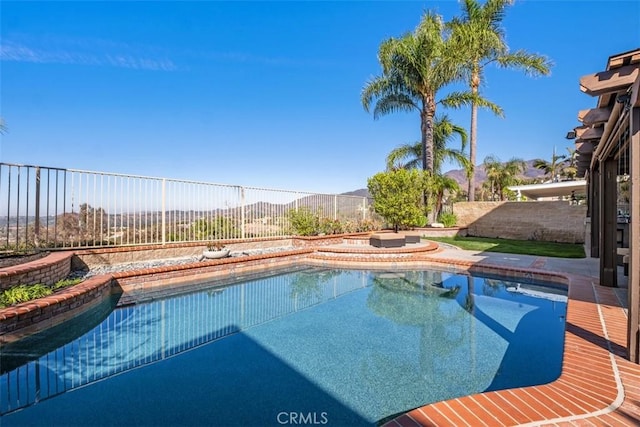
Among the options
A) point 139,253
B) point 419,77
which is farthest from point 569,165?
point 139,253

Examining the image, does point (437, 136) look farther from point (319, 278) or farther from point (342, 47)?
point (319, 278)

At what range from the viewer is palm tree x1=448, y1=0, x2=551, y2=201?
1484 cm

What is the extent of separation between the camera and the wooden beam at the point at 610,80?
301 centimetres

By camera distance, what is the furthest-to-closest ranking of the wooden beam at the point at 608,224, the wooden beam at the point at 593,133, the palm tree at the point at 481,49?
the palm tree at the point at 481,49
the wooden beam at the point at 608,224
the wooden beam at the point at 593,133

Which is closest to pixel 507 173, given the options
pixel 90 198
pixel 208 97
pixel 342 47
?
pixel 342 47

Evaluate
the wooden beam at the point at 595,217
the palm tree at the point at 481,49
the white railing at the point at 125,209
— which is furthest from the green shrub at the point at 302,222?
the palm tree at the point at 481,49

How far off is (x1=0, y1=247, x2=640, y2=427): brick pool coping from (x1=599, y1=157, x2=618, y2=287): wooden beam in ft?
1.06

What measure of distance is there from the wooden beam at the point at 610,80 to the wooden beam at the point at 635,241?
1.03 feet

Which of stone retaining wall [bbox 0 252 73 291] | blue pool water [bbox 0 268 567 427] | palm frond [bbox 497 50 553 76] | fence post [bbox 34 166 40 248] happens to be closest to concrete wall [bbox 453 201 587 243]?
palm frond [bbox 497 50 553 76]

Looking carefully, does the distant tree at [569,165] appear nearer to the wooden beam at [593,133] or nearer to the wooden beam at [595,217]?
the wooden beam at [595,217]

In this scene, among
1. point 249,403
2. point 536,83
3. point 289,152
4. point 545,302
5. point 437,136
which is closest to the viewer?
point 249,403

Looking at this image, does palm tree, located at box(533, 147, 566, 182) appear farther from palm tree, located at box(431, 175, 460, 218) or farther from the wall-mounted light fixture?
the wall-mounted light fixture

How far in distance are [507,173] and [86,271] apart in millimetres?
46812

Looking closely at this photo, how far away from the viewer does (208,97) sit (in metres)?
15.3
